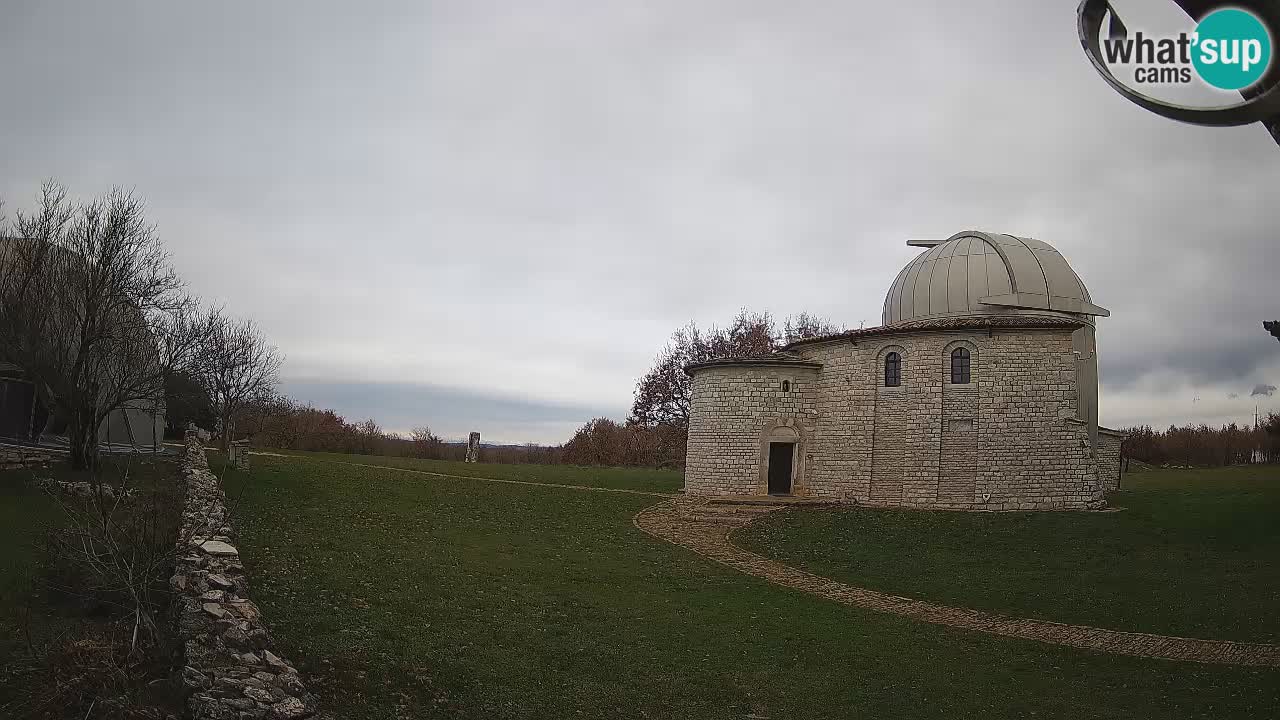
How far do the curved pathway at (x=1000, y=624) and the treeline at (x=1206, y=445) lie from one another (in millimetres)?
35131

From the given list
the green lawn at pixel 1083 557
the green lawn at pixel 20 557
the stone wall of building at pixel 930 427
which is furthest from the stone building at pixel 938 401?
the green lawn at pixel 20 557

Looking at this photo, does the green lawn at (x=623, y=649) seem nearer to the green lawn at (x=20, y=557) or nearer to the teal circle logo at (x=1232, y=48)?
the green lawn at (x=20, y=557)

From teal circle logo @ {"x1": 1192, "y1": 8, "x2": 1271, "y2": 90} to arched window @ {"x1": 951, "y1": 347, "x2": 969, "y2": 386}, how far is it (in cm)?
2040

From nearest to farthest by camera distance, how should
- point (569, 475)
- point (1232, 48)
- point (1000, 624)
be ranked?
point (1232, 48) → point (1000, 624) → point (569, 475)

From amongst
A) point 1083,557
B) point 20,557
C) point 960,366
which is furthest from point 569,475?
point 20,557

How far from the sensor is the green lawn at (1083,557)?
1172 cm

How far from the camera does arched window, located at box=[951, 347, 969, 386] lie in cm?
2236

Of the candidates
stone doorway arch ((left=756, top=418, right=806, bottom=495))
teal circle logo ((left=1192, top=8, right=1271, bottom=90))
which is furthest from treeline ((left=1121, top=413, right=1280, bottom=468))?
teal circle logo ((left=1192, top=8, right=1271, bottom=90))

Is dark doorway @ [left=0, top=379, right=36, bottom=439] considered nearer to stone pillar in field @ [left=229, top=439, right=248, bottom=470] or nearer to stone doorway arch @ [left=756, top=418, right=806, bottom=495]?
stone pillar in field @ [left=229, top=439, right=248, bottom=470]

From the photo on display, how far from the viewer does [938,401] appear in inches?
882

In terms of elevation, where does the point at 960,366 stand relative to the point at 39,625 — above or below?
above

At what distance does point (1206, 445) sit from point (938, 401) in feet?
102

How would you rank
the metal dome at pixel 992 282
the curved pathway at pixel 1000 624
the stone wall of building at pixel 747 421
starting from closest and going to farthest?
the curved pathway at pixel 1000 624 < the metal dome at pixel 992 282 < the stone wall of building at pixel 747 421

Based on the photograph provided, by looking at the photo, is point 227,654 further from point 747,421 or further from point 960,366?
point 960,366
